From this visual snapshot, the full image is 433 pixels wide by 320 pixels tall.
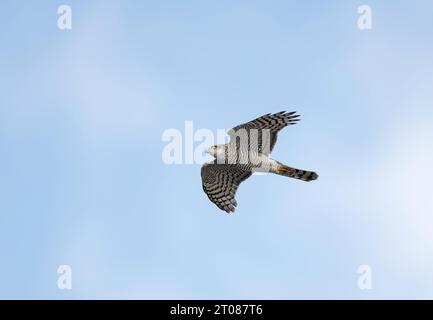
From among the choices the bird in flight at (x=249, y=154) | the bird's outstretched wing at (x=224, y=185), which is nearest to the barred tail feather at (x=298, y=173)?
the bird in flight at (x=249, y=154)

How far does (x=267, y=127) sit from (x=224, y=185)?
2.00 metres

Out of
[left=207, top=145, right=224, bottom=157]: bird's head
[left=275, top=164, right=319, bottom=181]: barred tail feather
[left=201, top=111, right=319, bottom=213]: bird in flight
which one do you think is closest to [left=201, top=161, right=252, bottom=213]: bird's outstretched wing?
[left=201, top=111, right=319, bottom=213]: bird in flight

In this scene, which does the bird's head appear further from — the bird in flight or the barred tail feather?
the barred tail feather

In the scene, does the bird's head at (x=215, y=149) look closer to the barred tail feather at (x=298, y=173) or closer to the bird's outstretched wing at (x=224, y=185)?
the bird's outstretched wing at (x=224, y=185)

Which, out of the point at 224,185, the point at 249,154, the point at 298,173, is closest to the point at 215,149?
the point at 249,154

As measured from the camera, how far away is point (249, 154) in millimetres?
17484

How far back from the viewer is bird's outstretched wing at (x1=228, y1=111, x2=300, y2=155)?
55.8 feet

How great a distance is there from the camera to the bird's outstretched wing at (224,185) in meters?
18.2

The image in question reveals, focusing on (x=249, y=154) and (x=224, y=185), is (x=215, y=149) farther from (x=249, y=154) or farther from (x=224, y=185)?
(x=224, y=185)

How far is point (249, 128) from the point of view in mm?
17078

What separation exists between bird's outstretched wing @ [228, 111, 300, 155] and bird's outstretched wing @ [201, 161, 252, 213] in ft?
3.36
